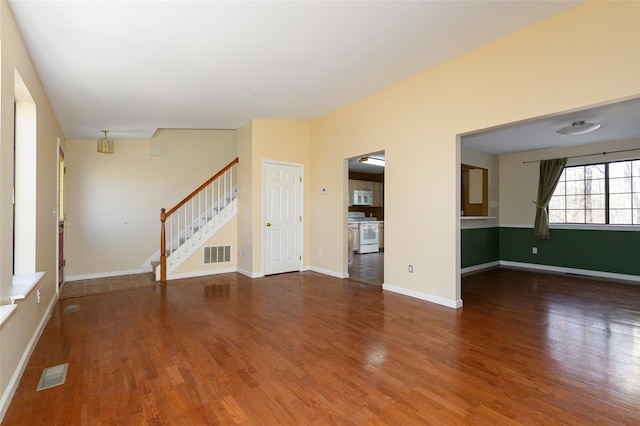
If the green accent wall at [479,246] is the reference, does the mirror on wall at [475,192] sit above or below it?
above

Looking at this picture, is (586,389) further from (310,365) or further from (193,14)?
(193,14)

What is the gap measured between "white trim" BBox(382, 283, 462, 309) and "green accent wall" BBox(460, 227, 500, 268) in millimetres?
2372

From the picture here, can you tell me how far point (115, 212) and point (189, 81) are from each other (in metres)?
3.74

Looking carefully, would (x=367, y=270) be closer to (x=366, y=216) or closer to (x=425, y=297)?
(x=425, y=297)

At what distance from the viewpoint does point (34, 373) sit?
2.20 m

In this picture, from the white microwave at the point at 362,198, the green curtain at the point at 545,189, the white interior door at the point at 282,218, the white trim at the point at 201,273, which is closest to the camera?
the white trim at the point at 201,273

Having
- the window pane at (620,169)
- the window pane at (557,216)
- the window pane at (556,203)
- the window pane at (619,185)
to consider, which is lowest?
the window pane at (557,216)

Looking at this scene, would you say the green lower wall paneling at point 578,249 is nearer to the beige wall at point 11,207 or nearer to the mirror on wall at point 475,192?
the mirror on wall at point 475,192

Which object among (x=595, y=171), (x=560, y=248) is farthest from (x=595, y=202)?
(x=560, y=248)

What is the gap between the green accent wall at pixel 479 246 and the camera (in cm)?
605

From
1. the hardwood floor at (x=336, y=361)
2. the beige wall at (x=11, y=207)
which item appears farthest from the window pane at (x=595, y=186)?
the beige wall at (x=11, y=207)

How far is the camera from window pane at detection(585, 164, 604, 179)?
5.79 metres

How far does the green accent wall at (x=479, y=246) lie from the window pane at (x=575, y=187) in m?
1.55

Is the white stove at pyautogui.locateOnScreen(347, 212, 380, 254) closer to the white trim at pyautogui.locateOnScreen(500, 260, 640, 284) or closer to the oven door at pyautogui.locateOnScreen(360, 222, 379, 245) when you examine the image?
the oven door at pyautogui.locateOnScreen(360, 222, 379, 245)
